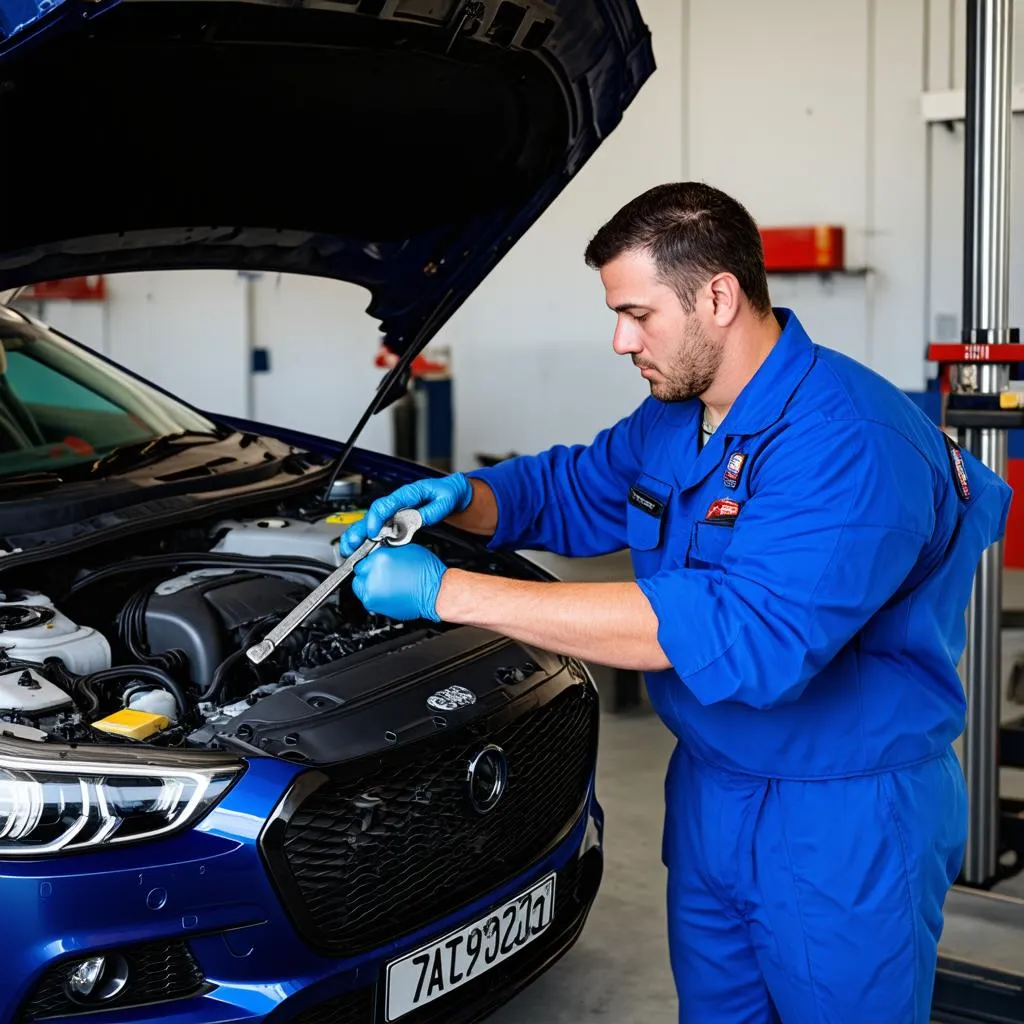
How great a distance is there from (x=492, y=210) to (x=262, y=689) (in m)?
0.96

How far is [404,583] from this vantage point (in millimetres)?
1740

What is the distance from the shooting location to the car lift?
8.69ft

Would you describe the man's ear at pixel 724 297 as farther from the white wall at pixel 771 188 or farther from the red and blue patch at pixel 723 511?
the white wall at pixel 771 188

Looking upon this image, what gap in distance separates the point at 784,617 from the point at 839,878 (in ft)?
1.29

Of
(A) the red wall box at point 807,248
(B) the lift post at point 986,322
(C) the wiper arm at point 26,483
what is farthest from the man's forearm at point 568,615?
(A) the red wall box at point 807,248

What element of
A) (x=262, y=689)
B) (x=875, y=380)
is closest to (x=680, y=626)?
(x=875, y=380)

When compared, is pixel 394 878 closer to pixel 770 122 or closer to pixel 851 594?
pixel 851 594

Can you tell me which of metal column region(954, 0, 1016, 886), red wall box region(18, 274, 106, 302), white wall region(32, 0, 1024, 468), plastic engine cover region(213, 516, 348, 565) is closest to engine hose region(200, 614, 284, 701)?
plastic engine cover region(213, 516, 348, 565)

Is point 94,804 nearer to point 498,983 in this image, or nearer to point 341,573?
point 341,573

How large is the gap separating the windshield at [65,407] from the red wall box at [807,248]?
3.62 metres

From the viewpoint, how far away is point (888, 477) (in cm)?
159

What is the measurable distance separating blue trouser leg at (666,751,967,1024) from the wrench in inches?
21.1

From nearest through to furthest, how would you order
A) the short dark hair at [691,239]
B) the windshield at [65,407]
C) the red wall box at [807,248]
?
the short dark hair at [691,239]
the windshield at [65,407]
the red wall box at [807,248]

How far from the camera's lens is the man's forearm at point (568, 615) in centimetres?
161
